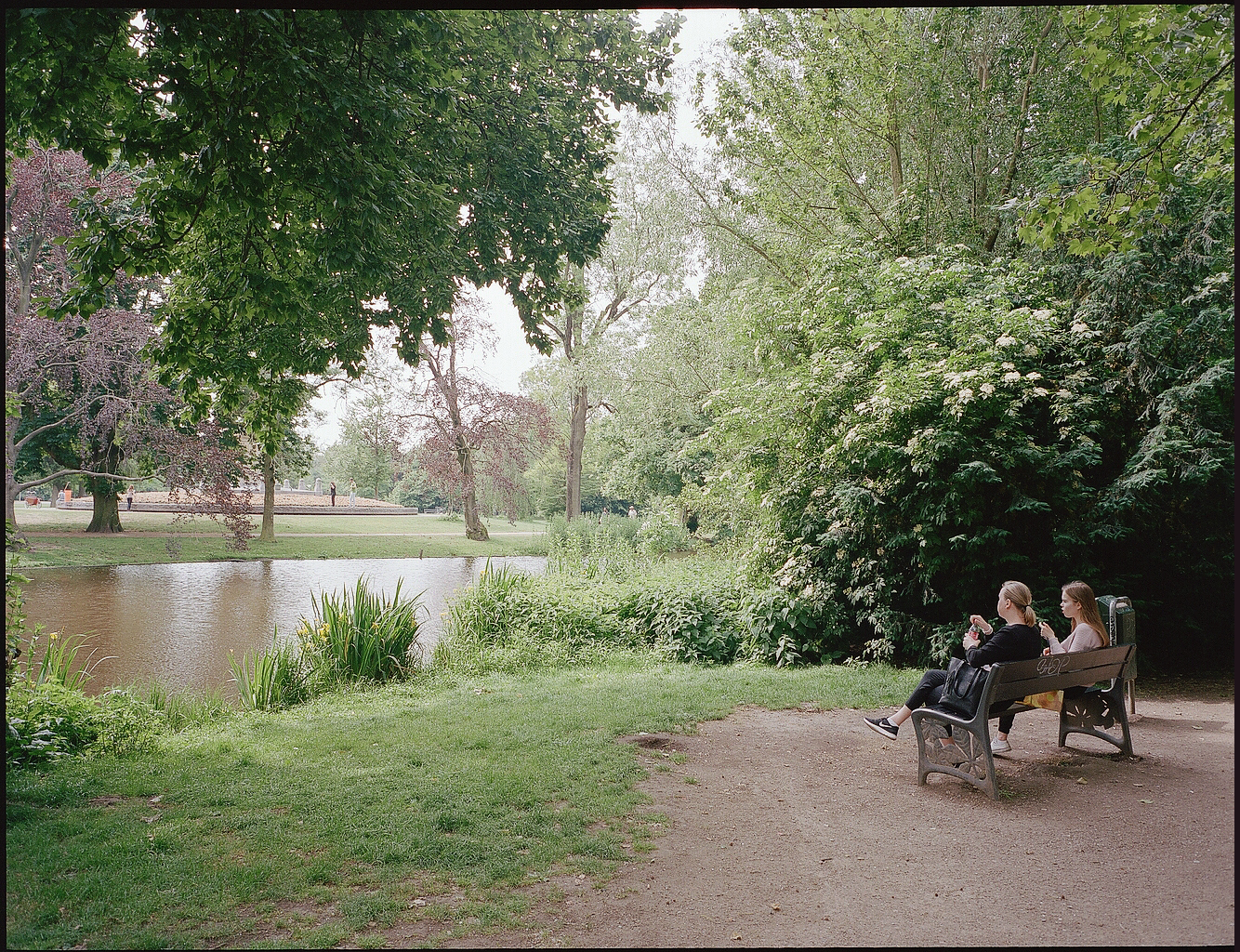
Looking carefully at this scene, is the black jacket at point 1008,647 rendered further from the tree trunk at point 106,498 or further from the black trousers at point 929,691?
the tree trunk at point 106,498

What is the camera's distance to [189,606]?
13.5 m

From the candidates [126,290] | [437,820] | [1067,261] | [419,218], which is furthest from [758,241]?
[437,820]

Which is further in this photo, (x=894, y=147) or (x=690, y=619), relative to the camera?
(x=894, y=147)

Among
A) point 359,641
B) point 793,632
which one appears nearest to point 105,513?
point 359,641

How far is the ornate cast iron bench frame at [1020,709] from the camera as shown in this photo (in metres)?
5.05

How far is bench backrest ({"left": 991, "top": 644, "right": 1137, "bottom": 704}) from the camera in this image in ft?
16.7

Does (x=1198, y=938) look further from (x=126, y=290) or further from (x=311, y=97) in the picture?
(x=126, y=290)

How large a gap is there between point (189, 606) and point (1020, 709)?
13.3 m

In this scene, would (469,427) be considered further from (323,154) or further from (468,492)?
(323,154)

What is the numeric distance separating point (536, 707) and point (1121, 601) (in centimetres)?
543

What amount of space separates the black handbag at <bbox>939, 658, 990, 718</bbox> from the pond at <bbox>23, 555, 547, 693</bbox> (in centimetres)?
600

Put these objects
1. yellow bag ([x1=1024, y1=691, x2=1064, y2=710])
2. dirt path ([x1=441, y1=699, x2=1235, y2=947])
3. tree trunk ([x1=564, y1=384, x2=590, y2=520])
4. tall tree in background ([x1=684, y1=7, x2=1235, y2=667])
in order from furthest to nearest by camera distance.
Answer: tree trunk ([x1=564, y1=384, x2=590, y2=520]) < tall tree in background ([x1=684, y1=7, x2=1235, y2=667]) < yellow bag ([x1=1024, y1=691, x2=1064, y2=710]) < dirt path ([x1=441, y1=699, x2=1235, y2=947])

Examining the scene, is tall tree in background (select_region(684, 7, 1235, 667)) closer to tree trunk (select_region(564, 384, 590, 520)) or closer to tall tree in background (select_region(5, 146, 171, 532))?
tall tree in background (select_region(5, 146, 171, 532))

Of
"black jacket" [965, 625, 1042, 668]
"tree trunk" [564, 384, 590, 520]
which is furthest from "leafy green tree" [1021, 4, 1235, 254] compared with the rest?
"tree trunk" [564, 384, 590, 520]
